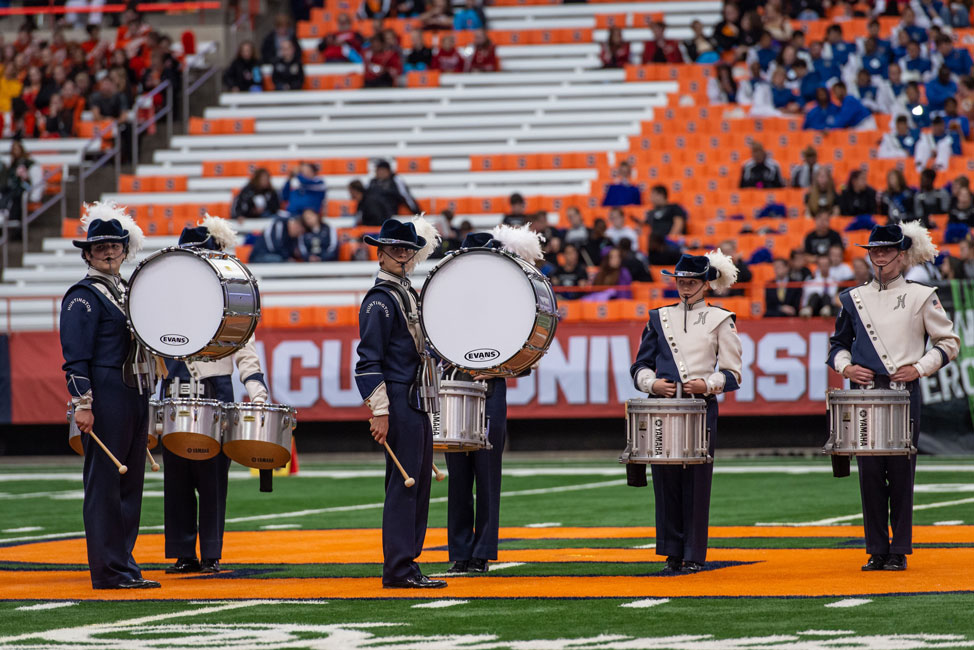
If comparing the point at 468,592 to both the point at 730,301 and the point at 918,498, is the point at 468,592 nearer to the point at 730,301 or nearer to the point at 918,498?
the point at 918,498

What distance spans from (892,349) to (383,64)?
18.9 m

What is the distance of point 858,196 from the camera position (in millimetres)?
22031

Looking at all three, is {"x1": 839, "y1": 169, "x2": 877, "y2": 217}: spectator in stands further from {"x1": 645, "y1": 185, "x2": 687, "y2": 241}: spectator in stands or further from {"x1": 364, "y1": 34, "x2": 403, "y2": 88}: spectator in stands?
{"x1": 364, "y1": 34, "x2": 403, "y2": 88}: spectator in stands

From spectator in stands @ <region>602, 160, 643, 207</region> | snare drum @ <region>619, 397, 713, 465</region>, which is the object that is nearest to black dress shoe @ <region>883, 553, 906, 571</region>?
snare drum @ <region>619, 397, 713, 465</region>

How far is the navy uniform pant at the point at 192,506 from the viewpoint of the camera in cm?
1017

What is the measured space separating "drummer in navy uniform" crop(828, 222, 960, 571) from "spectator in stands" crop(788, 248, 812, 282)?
10.6m

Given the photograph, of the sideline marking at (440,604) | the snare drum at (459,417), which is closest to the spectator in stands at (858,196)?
the snare drum at (459,417)

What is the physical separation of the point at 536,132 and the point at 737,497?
12429 millimetres

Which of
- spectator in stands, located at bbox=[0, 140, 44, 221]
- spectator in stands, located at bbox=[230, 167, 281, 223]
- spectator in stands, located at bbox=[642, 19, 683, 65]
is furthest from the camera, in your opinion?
spectator in stands, located at bbox=[642, 19, 683, 65]

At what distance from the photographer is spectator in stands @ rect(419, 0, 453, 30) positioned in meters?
28.7

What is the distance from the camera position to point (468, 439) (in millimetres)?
9305

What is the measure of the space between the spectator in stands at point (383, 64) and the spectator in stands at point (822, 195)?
8.13m

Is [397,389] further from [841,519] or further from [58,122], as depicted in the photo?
[58,122]

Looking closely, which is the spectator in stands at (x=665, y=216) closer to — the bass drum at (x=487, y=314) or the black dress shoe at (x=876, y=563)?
the black dress shoe at (x=876, y=563)
